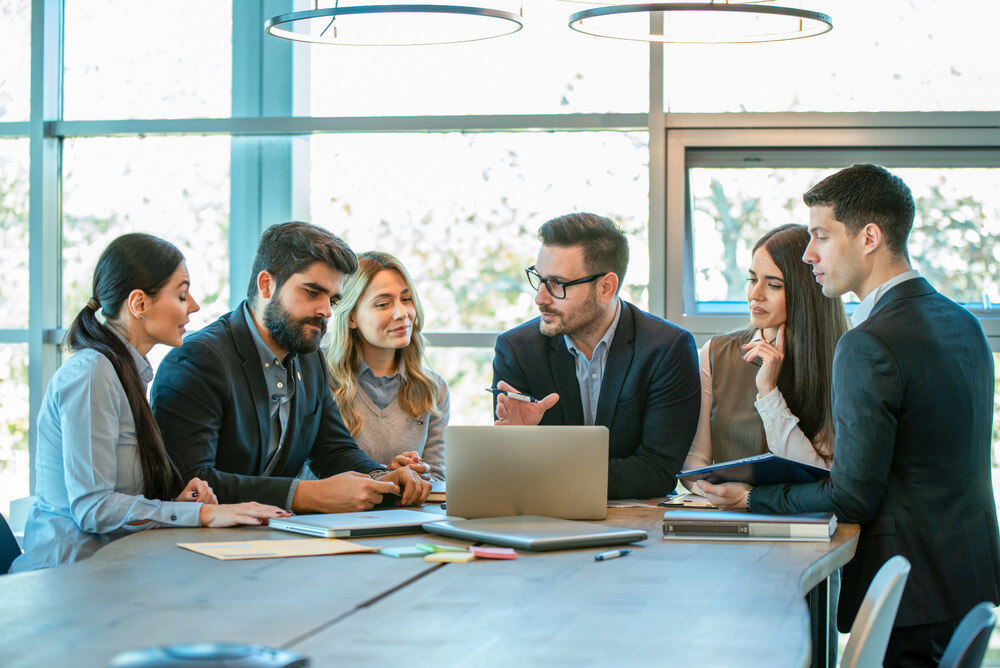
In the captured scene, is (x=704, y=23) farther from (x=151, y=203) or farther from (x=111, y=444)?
(x=151, y=203)

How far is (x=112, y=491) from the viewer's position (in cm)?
271

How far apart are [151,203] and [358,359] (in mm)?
1671

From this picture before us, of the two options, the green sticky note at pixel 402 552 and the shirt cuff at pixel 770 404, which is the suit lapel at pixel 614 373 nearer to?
the shirt cuff at pixel 770 404

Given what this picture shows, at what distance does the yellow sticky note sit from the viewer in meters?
2.25

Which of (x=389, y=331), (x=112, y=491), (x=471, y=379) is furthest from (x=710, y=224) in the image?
(x=112, y=491)

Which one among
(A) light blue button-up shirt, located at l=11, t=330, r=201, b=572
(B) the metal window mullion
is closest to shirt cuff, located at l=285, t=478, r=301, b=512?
(A) light blue button-up shirt, located at l=11, t=330, r=201, b=572

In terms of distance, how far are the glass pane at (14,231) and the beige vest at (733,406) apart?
3.31 m

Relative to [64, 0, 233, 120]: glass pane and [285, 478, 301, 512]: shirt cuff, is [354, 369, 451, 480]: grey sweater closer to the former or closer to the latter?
[285, 478, 301, 512]: shirt cuff

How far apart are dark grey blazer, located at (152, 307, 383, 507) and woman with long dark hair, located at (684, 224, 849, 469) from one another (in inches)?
44.5

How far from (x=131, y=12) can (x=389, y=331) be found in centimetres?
A: 229

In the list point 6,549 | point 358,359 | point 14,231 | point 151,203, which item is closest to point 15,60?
point 14,231

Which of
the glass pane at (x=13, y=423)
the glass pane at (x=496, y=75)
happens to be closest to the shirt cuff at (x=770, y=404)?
the glass pane at (x=496, y=75)

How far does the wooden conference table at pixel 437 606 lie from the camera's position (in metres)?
1.58

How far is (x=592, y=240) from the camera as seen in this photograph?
12.1ft
